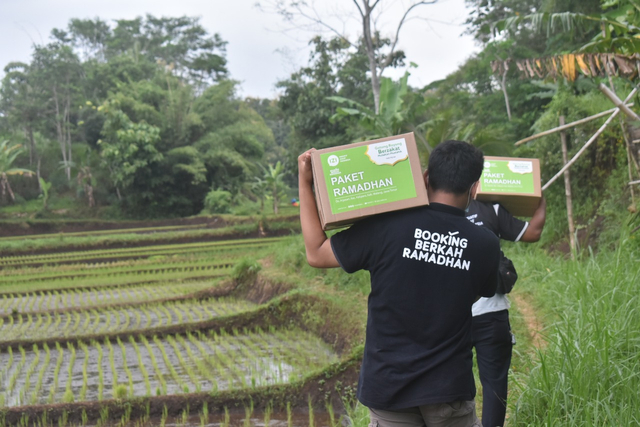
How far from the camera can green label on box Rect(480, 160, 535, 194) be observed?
10.3ft

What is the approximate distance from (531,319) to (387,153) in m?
3.72

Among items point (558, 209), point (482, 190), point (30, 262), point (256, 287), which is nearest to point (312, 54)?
point (30, 262)

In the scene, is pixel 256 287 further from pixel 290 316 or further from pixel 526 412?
pixel 526 412

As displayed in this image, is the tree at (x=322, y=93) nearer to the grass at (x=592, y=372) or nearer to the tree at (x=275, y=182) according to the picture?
the tree at (x=275, y=182)

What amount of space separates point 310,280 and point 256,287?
4.71 feet

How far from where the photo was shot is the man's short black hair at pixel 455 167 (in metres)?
2.00

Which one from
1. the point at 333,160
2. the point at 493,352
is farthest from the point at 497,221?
the point at 333,160

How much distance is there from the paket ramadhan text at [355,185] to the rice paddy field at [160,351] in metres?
3.03

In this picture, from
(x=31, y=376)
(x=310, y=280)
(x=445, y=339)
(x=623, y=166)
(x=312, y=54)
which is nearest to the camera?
(x=445, y=339)

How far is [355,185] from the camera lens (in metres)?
2.02

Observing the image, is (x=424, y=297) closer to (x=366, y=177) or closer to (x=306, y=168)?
(x=366, y=177)

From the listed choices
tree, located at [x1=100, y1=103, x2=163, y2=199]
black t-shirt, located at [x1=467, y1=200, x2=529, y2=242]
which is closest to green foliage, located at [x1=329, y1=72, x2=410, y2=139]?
black t-shirt, located at [x1=467, y1=200, x2=529, y2=242]

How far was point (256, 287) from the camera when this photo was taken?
10.4m

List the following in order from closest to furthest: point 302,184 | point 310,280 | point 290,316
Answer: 1. point 302,184
2. point 290,316
3. point 310,280
